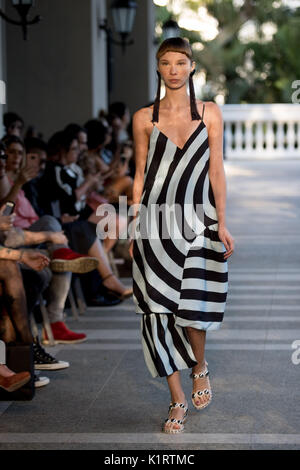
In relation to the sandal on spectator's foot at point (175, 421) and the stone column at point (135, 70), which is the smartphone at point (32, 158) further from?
the stone column at point (135, 70)

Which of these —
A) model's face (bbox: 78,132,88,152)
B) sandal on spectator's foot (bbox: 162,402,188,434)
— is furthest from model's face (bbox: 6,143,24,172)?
sandal on spectator's foot (bbox: 162,402,188,434)

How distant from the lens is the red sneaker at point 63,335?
627 centimetres

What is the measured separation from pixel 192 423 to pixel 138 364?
116cm

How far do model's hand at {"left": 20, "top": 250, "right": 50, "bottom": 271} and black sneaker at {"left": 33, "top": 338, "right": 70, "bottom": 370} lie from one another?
495 millimetres

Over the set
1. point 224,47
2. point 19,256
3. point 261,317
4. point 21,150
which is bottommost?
point 261,317

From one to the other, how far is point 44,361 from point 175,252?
137cm

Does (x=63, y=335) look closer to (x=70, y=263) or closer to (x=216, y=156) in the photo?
(x=70, y=263)

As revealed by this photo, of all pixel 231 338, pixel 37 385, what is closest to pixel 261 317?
pixel 231 338

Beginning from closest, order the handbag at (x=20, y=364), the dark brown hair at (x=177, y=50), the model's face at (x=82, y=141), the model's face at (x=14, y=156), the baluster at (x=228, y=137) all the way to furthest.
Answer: the dark brown hair at (x=177, y=50), the handbag at (x=20, y=364), the model's face at (x=14, y=156), the model's face at (x=82, y=141), the baluster at (x=228, y=137)

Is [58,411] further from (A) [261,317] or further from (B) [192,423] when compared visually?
(A) [261,317]

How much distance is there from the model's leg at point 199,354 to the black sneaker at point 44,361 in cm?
111

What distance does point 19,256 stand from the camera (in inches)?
207

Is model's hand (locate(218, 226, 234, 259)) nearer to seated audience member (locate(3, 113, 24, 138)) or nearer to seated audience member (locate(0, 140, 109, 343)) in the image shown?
seated audience member (locate(0, 140, 109, 343))

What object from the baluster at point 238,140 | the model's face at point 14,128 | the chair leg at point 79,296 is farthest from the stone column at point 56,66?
the baluster at point 238,140
